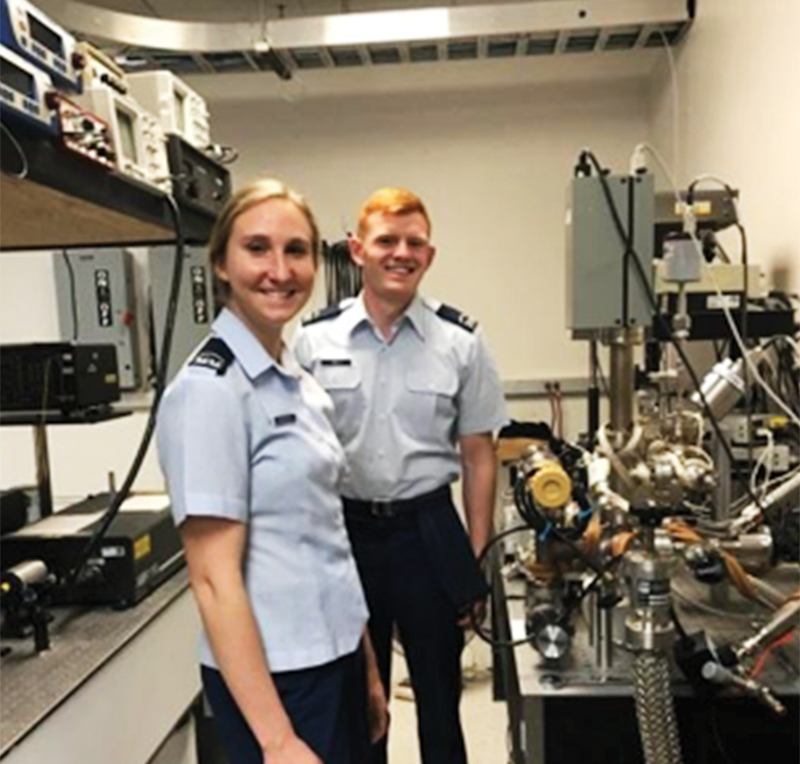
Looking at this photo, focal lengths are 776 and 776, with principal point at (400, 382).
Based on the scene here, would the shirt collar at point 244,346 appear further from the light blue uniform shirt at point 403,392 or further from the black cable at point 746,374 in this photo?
the black cable at point 746,374

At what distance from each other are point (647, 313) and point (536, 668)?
32.4 inches

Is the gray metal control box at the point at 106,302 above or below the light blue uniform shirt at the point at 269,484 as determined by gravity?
above

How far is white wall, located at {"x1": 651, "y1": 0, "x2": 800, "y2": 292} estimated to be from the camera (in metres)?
2.35

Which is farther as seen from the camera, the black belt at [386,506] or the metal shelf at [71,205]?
the black belt at [386,506]

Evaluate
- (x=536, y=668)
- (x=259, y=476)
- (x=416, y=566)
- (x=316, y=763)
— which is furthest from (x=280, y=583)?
(x=416, y=566)

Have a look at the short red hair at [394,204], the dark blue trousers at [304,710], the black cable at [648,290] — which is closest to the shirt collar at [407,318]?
the short red hair at [394,204]

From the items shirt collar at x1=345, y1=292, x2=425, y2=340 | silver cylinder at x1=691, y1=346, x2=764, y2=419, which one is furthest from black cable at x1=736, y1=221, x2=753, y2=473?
shirt collar at x1=345, y1=292, x2=425, y2=340

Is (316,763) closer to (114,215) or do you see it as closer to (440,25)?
(114,215)

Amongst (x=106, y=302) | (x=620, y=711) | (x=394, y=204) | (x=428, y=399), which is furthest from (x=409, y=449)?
(x=106, y=302)

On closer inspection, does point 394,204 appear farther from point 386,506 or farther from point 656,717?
point 656,717

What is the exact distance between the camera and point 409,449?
74.1 inches

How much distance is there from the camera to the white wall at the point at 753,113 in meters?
2.35

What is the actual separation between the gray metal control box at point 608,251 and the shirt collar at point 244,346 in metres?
0.82

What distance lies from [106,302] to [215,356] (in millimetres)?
3071
